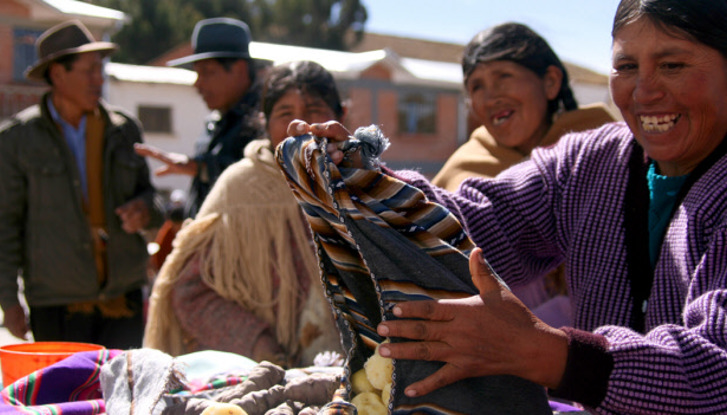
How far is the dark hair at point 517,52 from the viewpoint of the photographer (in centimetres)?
249

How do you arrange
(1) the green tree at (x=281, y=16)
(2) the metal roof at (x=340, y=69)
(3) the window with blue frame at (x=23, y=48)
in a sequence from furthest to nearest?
(1) the green tree at (x=281, y=16) < (2) the metal roof at (x=340, y=69) < (3) the window with blue frame at (x=23, y=48)

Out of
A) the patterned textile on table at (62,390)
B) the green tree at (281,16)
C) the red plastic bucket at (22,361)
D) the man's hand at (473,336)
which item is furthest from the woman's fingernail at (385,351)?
the green tree at (281,16)

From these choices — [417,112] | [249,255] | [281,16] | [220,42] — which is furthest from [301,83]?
[281,16]

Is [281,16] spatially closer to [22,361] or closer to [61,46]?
[61,46]

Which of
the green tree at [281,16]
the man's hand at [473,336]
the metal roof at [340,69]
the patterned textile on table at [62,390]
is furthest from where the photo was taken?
the green tree at [281,16]

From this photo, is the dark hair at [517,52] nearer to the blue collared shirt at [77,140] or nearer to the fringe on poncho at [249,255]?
the fringe on poncho at [249,255]

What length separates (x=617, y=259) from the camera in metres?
1.61

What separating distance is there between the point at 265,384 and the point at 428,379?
41 cm

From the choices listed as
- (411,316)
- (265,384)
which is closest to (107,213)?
(265,384)

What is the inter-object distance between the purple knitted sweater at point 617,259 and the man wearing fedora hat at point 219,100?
1777mm

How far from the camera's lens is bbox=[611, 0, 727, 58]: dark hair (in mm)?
1396

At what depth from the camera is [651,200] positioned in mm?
1604

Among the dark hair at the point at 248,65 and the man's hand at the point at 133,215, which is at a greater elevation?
the dark hair at the point at 248,65

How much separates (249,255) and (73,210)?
163 cm
